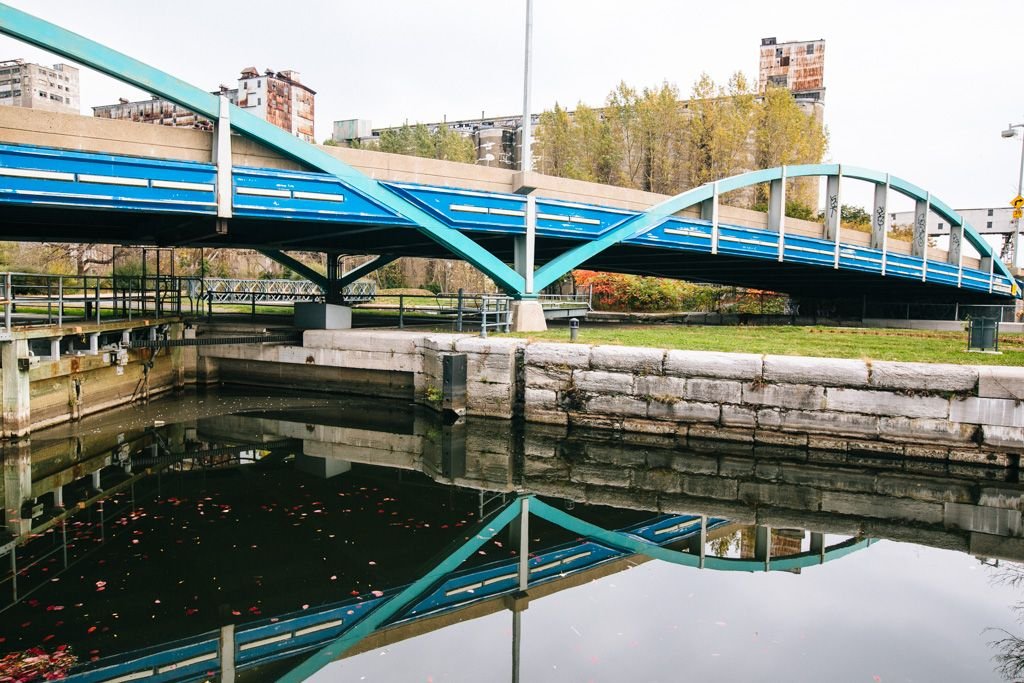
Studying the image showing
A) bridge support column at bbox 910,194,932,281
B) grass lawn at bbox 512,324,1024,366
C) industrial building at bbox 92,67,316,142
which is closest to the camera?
grass lawn at bbox 512,324,1024,366

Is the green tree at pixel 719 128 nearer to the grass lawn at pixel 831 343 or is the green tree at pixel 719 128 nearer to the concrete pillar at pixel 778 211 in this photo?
the concrete pillar at pixel 778 211

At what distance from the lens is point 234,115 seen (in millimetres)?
15609

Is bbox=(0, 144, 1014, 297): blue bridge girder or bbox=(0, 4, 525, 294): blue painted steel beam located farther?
bbox=(0, 144, 1014, 297): blue bridge girder

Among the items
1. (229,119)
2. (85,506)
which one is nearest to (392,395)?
(229,119)

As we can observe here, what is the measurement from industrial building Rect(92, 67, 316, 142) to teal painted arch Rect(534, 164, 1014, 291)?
72.0 meters

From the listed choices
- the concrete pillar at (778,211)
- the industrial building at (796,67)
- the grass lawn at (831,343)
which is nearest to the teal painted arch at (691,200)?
the concrete pillar at (778,211)

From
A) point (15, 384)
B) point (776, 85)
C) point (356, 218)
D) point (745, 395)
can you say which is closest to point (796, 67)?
point (776, 85)

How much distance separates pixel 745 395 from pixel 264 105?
3599 inches

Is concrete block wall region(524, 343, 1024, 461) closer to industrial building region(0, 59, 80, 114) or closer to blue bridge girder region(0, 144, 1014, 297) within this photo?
blue bridge girder region(0, 144, 1014, 297)

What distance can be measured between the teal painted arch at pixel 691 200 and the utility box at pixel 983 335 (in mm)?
9980

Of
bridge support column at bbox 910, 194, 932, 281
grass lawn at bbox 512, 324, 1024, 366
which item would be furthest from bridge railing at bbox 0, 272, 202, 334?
bridge support column at bbox 910, 194, 932, 281

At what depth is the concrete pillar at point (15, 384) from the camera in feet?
41.0

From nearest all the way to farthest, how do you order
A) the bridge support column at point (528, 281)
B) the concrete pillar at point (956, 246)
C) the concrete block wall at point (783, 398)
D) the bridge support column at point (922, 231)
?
the concrete block wall at point (783, 398) → the bridge support column at point (528, 281) → the bridge support column at point (922, 231) → the concrete pillar at point (956, 246)

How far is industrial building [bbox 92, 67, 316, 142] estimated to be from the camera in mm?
91000
